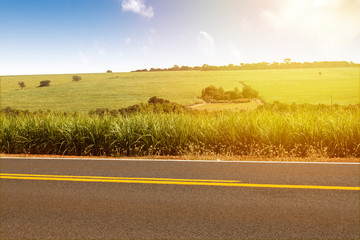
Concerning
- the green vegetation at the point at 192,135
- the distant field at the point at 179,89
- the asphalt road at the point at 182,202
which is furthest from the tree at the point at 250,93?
the asphalt road at the point at 182,202

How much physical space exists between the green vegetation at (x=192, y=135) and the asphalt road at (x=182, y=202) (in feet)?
9.98

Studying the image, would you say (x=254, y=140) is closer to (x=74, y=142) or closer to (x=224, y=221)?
(x=74, y=142)

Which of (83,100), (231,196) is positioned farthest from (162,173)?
(83,100)

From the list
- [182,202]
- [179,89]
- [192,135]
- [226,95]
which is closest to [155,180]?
[182,202]

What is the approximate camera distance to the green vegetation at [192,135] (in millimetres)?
11992

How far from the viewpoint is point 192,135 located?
12.9m

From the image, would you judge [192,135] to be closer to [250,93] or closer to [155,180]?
[155,180]

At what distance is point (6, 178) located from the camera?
8.28 m

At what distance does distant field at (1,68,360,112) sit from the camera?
231 feet

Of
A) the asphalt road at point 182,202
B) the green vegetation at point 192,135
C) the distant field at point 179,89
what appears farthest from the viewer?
the distant field at point 179,89

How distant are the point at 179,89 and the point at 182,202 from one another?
7483cm

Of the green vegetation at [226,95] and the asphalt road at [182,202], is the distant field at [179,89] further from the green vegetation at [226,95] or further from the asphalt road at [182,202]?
the asphalt road at [182,202]

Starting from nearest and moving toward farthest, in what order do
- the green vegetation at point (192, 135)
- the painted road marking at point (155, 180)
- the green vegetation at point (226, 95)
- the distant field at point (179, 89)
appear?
the painted road marking at point (155, 180)
the green vegetation at point (192, 135)
the green vegetation at point (226, 95)
the distant field at point (179, 89)

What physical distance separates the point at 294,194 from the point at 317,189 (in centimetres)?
58
